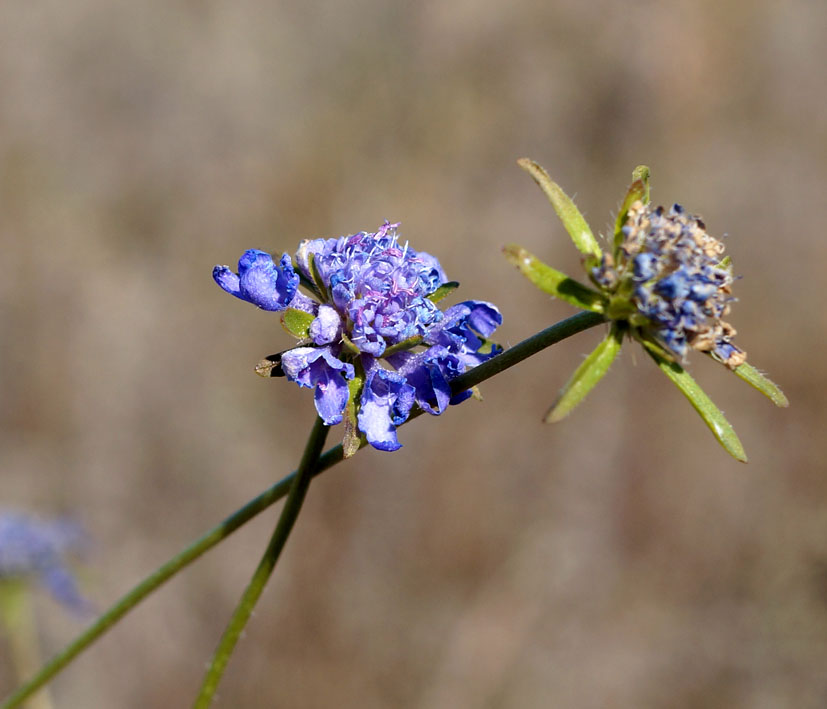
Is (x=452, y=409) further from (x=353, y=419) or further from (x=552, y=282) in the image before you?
(x=552, y=282)

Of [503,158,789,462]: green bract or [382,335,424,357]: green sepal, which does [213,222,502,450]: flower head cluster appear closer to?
[382,335,424,357]: green sepal

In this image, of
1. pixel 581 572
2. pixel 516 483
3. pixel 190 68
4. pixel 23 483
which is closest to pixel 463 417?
pixel 516 483

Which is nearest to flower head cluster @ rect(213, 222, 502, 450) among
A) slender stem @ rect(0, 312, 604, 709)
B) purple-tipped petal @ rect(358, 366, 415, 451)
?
purple-tipped petal @ rect(358, 366, 415, 451)

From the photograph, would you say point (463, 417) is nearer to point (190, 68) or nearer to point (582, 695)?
point (582, 695)

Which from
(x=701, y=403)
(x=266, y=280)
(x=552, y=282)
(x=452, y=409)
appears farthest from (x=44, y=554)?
(x=452, y=409)

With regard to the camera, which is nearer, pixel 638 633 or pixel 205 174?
pixel 638 633

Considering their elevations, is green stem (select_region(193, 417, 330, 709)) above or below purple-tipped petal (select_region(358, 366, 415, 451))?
below

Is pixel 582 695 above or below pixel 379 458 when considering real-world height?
below
